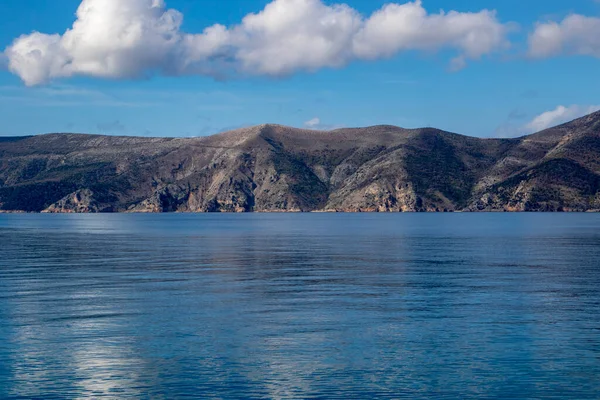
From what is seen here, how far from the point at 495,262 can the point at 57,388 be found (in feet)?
223

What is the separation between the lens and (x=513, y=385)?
105 ft

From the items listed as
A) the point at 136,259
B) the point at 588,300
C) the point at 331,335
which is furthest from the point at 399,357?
the point at 136,259

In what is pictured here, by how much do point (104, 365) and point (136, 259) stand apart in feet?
204

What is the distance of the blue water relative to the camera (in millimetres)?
32031

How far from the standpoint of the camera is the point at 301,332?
42812 millimetres

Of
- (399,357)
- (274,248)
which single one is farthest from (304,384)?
(274,248)

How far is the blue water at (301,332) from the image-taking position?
105 ft

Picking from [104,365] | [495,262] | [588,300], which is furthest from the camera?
[495,262]

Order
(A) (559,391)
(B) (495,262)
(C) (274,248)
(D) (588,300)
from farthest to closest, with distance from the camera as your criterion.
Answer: (C) (274,248), (B) (495,262), (D) (588,300), (A) (559,391)

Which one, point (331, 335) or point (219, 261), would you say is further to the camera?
point (219, 261)

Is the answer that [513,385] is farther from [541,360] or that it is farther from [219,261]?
[219,261]

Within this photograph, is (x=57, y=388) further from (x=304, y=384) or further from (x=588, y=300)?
(x=588, y=300)

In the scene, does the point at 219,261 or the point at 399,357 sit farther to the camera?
the point at 219,261

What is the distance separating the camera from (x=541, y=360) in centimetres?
3606
